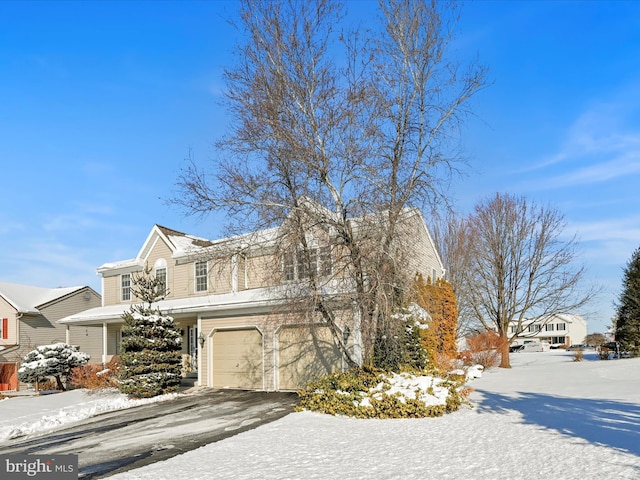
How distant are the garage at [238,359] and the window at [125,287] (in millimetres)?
7276

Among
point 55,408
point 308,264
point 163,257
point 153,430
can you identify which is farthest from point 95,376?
point 308,264

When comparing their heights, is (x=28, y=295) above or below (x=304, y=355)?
above

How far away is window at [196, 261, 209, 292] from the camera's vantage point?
2230cm

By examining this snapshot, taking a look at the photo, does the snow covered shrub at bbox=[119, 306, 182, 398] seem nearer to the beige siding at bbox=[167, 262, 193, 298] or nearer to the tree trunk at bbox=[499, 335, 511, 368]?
the beige siding at bbox=[167, 262, 193, 298]

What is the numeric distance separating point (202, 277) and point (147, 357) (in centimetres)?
561

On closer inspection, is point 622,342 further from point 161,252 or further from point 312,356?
point 161,252

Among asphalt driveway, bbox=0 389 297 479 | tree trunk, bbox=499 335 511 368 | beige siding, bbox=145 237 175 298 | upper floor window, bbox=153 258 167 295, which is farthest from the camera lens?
tree trunk, bbox=499 335 511 368

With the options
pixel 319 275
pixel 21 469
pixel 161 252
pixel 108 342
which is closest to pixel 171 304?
pixel 161 252

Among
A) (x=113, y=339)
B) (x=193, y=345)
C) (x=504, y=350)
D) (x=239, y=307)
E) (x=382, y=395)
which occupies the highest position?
(x=239, y=307)

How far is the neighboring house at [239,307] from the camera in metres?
14.4

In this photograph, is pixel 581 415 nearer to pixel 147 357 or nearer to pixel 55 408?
pixel 147 357

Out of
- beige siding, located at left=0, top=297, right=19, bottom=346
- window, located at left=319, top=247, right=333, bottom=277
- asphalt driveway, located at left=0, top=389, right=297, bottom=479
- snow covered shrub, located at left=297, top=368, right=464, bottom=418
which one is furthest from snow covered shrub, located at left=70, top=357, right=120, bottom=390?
beige siding, located at left=0, top=297, right=19, bottom=346

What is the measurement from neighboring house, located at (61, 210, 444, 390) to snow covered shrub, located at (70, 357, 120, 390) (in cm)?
238

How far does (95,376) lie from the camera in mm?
19891
